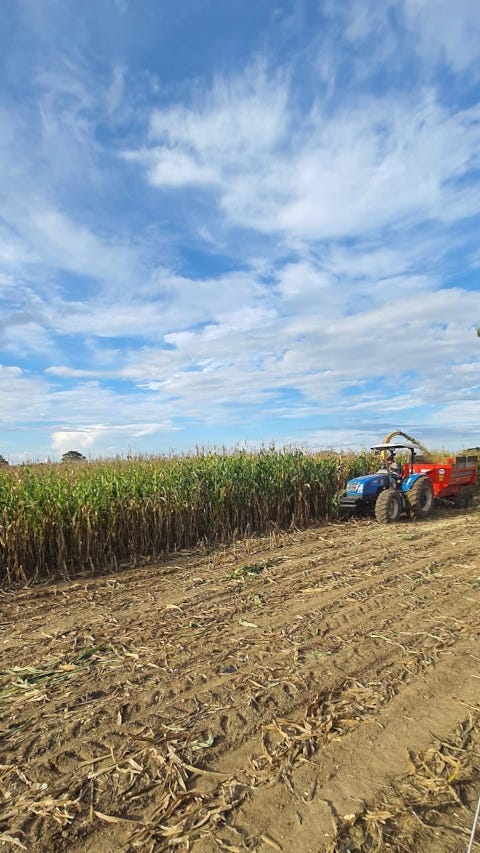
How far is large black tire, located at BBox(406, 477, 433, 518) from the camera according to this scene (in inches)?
445

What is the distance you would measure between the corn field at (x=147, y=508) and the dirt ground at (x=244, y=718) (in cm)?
138

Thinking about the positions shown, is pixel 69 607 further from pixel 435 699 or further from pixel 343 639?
pixel 435 699

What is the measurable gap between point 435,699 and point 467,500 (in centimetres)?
1122

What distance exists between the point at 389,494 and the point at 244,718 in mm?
7968

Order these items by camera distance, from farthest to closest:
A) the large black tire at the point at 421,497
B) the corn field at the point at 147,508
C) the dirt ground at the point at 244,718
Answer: the large black tire at the point at 421,497 < the corn field at the point at 147,508 < the dirt ground at the point at 244,718

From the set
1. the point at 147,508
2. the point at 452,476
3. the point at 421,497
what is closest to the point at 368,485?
the point at 421,497

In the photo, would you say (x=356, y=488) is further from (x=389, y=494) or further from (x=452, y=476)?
(x=452, y=476)

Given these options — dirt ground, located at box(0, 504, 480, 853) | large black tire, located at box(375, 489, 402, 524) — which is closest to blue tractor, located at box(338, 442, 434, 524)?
large black tire, located at box(375, 489, 402, 524)

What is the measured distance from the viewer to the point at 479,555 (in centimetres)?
784

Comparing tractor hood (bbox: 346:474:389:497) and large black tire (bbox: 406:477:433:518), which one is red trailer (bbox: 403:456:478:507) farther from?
tractor hood (bbox: 346:474:389:497)

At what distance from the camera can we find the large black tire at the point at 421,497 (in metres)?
11.3

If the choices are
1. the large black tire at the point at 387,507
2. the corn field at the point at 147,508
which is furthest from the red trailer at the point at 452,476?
the corn field at the point at 147,508

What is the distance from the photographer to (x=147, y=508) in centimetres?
882

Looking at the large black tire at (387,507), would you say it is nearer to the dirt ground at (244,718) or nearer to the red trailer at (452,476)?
the red trailer at (452,476)
